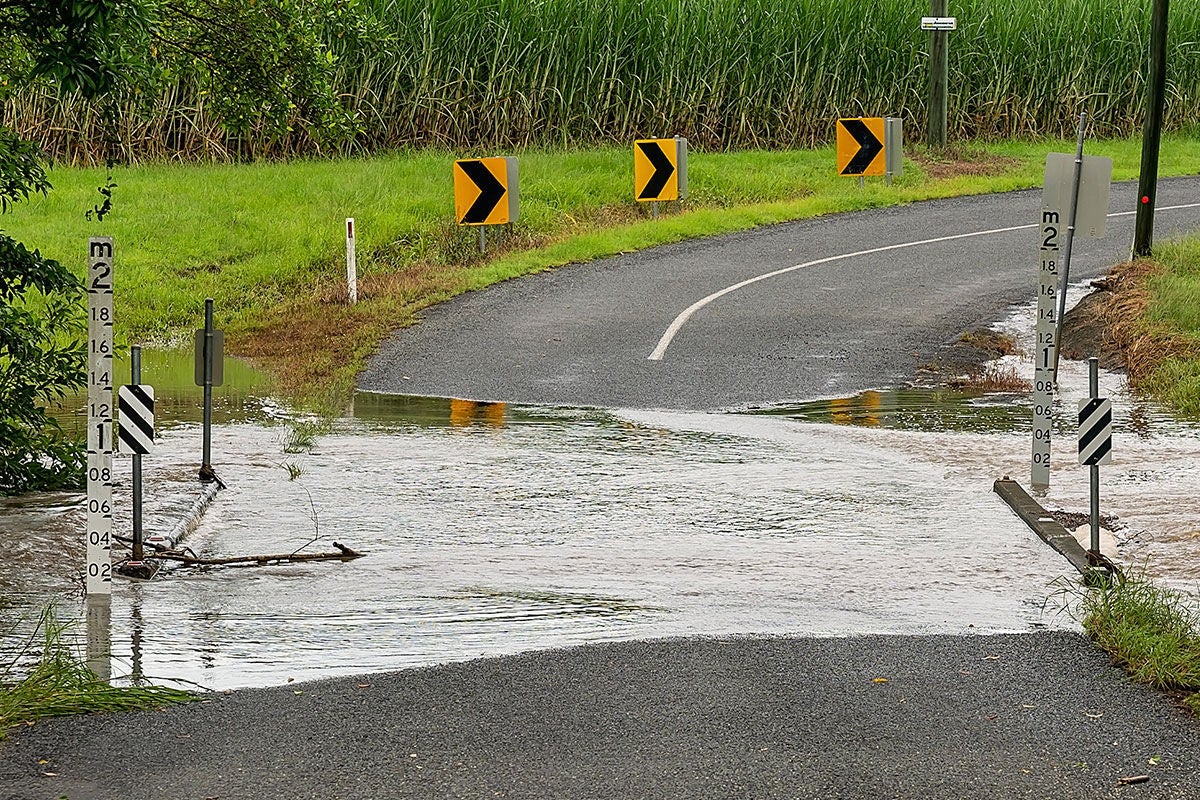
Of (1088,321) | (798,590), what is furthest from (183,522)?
(1088,321)

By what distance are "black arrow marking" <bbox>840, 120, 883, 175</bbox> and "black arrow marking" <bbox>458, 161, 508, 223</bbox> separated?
7787 millimetres

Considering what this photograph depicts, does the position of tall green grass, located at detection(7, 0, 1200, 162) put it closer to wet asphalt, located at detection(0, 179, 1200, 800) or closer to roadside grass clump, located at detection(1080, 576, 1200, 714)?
wet asphalt, located at detection(0, 179, 1200, 800)

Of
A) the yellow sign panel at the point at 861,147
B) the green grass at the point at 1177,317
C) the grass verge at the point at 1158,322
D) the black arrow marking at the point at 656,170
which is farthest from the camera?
the yellow sign panel at the point at 861,147

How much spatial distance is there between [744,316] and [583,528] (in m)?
10.1

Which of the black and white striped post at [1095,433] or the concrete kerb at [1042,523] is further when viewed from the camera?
the black and white striped post at [1095,433]

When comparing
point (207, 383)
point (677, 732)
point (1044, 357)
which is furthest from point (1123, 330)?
point (677, 732)

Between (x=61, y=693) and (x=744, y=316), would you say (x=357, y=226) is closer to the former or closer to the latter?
(x=744, y=316)

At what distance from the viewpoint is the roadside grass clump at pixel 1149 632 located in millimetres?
7359

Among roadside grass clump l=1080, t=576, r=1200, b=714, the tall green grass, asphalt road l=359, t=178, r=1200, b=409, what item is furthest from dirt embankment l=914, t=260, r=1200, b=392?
the tall green grass

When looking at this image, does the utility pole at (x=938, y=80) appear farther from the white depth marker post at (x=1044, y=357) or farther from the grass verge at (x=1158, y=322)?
the white depth marker post at (x=1044, y=357)

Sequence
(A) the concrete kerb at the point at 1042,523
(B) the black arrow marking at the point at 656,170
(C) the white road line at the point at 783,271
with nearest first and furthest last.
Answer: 1. (A) the concrete kerb at the point at 1042,523
2. (C) the white road line at the point at 783,271
3. (B) the black arrow marking at the point at 656,170

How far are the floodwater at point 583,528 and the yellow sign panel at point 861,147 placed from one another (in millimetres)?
13352

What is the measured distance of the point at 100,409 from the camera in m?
9.05

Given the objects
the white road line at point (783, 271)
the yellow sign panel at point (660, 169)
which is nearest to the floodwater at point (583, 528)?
the white road line at point (783, 271)
